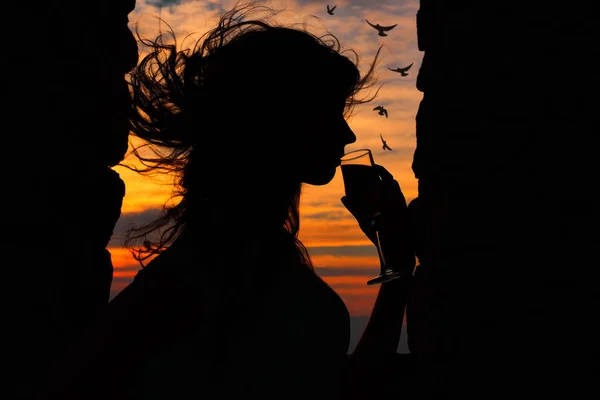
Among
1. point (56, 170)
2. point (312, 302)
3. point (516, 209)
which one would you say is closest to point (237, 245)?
point (312, 302)

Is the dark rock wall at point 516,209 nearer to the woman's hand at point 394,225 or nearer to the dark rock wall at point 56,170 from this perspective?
the woman's hand at point 394,225

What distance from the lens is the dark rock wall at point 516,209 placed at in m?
3.51

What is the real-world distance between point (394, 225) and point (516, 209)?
1.82m

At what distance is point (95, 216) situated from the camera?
10.2ft

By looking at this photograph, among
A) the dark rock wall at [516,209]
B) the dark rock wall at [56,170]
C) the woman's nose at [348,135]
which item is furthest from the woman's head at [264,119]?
the dark rock wall at [516,209]

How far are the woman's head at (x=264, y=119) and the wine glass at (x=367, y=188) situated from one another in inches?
12.3

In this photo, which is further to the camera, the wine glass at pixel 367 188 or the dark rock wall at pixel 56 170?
the dark rock wall at pixel 56 170

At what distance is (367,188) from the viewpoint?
2.13 meters

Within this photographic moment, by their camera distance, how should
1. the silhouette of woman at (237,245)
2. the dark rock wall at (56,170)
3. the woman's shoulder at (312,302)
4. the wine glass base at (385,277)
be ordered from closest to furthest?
the silhouette of woman at (237,245), the woman's shoulder at (312,302), the wine glass base at (385,277), the dark rock wall at (56,170)

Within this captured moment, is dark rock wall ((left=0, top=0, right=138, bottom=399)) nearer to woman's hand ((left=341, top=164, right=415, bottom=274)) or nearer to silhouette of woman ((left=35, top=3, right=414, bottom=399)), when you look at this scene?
silhouette of woman ((left=35, top=3, right=414, bottom=399))

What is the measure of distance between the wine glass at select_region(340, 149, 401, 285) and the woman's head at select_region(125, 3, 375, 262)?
0.31 m

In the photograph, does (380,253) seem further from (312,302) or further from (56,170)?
(56,170)

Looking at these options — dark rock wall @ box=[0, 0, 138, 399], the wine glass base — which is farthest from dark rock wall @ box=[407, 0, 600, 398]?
dark rock wall @ box=[0, 0, 138, 399]

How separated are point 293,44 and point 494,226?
2237 mm
